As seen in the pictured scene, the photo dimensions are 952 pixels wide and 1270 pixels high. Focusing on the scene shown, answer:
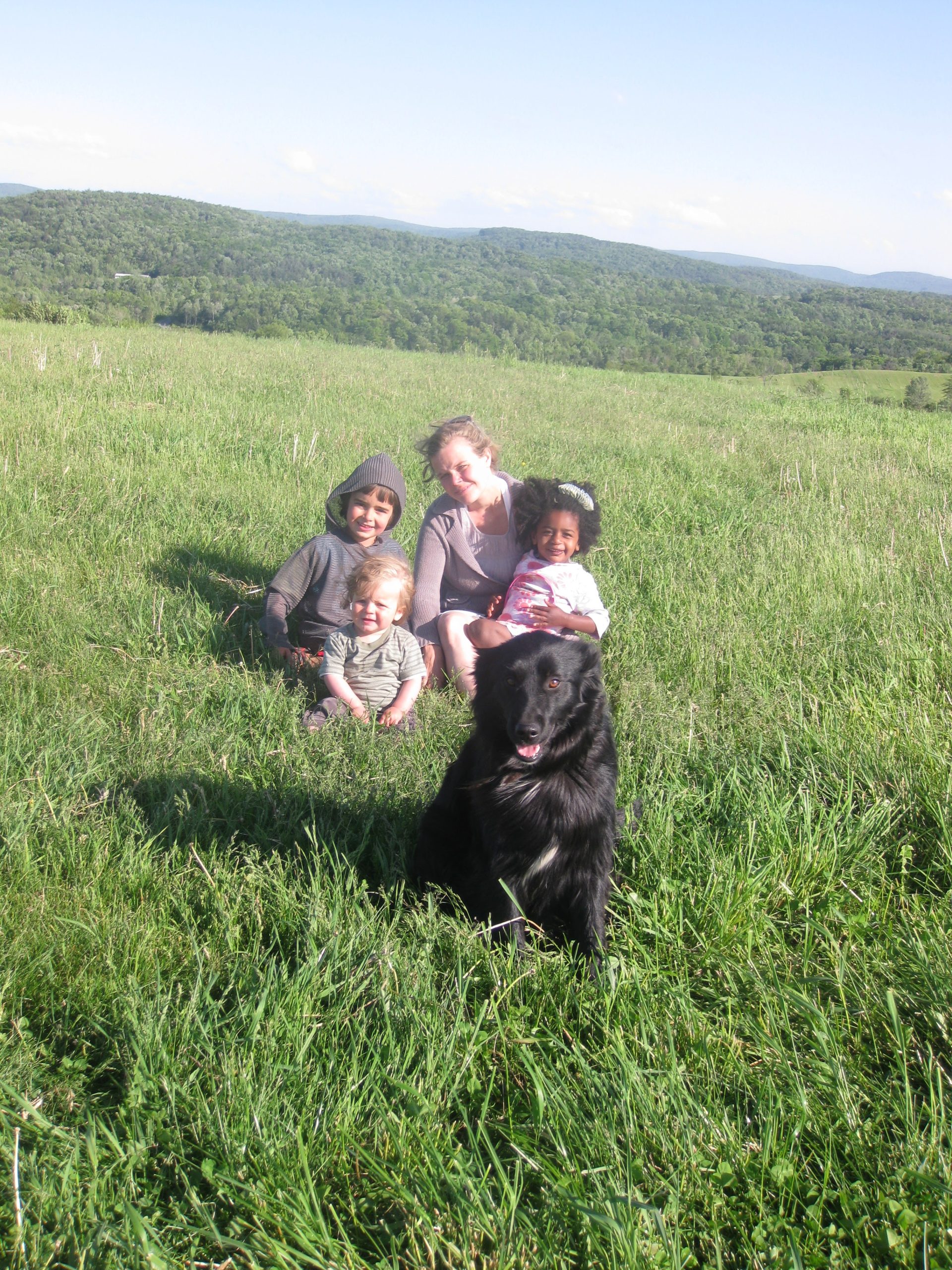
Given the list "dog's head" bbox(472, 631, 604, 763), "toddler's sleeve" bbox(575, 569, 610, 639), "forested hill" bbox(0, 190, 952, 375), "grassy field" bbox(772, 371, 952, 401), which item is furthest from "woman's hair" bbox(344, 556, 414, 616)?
"forested hill" bbox(0, 190, 952, 375)

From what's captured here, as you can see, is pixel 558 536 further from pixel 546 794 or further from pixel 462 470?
pixel 546 794

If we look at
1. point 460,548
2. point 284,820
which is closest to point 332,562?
point 460,548

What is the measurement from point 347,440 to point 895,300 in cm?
9009

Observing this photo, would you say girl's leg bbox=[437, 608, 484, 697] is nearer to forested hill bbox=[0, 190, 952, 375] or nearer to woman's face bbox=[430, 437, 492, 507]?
woman's face bbox=[430, 437, 492, 507]

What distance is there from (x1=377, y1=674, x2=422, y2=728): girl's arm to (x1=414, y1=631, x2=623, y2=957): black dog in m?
1.38

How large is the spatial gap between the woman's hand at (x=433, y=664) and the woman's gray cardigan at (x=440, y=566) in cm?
7

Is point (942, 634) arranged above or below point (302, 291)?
below

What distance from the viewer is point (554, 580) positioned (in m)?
4.16

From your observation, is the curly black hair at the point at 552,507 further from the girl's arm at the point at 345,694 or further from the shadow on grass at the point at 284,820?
the shadow on grass at the point at 284,820

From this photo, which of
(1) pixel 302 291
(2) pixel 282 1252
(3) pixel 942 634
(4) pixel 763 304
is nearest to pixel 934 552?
(3) pixel 942 634

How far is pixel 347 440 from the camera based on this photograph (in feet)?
29.0

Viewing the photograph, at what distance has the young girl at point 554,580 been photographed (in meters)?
4.11

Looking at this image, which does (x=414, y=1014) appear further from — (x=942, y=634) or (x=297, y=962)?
(x=942, y=634)

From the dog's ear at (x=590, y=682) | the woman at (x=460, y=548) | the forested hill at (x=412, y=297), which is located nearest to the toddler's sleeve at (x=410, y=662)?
the woman at (x=460, y=548)
